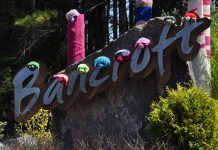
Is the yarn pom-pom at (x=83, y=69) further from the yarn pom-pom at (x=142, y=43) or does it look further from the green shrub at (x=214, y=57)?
the green shrub at (x=214, y=57)

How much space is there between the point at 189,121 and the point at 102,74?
1.96 m

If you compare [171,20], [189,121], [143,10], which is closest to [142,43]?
[171,20]

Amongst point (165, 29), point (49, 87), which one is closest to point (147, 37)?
point (165, 29)

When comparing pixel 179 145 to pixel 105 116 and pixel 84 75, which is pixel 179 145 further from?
pixel 84 75

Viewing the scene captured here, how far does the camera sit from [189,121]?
625cm

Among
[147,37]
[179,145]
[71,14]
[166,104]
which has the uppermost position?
[71,14]

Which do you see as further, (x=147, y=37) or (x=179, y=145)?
(x=147, y=37)

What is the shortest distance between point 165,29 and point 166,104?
1338 millimetres

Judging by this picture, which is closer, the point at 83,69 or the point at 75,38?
the point at 83,69

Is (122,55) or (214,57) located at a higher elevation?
(214,57)

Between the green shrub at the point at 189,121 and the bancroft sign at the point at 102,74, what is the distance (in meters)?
0.80

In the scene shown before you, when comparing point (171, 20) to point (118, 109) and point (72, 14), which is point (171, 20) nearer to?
point (118, 109)

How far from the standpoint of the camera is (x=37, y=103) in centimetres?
830

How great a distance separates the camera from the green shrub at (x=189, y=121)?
20.4 feet
